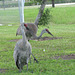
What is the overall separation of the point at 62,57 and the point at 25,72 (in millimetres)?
2636

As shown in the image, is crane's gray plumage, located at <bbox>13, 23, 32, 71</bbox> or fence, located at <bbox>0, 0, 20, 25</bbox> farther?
fence, located at <bbox>0, 0, 20, 25</bbox>

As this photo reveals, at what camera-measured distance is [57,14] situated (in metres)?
36.5

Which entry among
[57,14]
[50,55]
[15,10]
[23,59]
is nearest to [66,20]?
[57,14]

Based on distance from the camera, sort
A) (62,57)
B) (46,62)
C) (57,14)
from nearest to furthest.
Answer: (46,62) → (62,57) → (57,14)

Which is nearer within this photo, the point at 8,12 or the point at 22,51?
the point at 22,51

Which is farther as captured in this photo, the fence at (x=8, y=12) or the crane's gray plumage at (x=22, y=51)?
the fence at (x=8, y=12)

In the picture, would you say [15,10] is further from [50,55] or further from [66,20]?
[50,55]

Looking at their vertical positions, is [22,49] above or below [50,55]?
above

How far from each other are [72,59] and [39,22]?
7839 millimetres

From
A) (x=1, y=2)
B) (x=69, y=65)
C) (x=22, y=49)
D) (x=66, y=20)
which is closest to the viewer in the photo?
(x=22, y=49)

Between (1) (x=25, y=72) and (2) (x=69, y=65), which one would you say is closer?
(1) (x=25, y=72)

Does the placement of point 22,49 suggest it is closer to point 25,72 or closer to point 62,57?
point 25,72

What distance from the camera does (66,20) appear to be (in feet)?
104

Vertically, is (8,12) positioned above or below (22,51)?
below
